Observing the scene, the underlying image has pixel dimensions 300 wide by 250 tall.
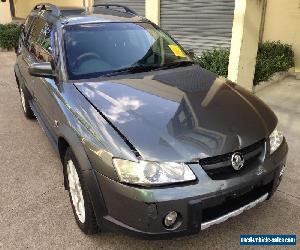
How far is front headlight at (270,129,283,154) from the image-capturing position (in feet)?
8.91

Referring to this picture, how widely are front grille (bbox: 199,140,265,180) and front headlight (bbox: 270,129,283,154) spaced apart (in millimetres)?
250

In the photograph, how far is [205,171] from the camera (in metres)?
2.30

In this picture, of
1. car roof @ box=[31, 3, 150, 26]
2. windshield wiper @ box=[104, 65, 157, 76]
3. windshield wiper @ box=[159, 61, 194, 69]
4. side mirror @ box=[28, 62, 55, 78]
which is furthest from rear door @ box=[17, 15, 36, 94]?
windshield wiper @ box=[159, 61, 194, 69]

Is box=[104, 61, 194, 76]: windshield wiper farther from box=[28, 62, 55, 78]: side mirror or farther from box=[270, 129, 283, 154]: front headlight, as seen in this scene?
box=[270, 129, 283, 154]: front headlight

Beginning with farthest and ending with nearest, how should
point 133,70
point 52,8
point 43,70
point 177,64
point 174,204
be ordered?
point 52,8 < point 177,64 < point 133,70 < point 43,70 < point 174,204

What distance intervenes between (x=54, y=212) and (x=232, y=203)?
5.33 ft

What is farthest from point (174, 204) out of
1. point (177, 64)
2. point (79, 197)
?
point (177, 64)

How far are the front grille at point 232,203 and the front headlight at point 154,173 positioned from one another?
0.93ft

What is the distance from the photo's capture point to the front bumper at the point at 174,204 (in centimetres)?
221

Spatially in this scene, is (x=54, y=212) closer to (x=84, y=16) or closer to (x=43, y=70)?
(x=43, y=70)

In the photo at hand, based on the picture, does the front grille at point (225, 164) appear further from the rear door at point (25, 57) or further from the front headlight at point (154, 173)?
the rear door at point (25, 57)

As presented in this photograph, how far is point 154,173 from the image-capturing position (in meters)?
2.26

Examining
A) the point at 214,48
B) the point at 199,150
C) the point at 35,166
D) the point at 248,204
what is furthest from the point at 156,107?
the point at 214,48

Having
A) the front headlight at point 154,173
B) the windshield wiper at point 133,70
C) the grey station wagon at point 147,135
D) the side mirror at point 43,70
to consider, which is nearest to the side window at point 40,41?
the grey station wagon at point 147,135
